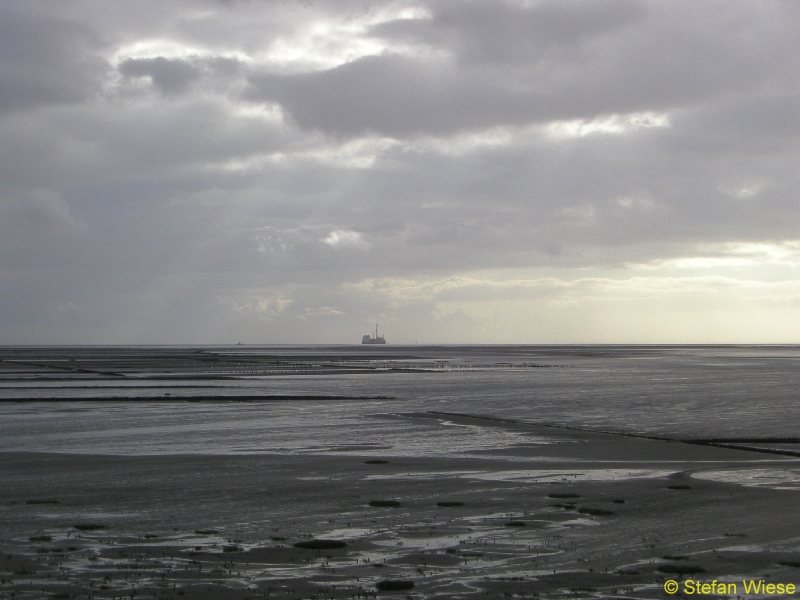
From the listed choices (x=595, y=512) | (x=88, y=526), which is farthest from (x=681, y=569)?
(x=88, y=526)

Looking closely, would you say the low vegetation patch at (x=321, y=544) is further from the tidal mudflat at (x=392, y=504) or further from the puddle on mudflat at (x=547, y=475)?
the puddle on mudflat at (x=547, y=475)

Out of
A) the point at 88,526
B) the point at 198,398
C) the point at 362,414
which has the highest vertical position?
the point at 88,526

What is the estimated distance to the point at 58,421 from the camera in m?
41.4

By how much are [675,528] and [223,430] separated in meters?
24.4

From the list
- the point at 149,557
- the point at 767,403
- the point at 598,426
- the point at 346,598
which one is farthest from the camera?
the point at 767,403

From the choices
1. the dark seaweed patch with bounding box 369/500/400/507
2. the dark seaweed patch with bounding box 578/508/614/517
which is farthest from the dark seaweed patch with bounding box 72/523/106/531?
the dark seaweed patch with bounding box 578/508/614/517

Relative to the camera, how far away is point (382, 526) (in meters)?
17.7

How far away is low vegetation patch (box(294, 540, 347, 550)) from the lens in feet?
51.9

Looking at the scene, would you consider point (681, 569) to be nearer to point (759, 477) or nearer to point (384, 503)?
point (384, 503)

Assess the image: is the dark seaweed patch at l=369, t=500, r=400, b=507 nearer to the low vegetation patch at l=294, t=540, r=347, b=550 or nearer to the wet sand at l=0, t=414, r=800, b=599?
the wet sand at l=0, t=414, r=800, b=599

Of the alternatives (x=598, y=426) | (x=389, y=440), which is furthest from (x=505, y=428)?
(x=389, y=440)

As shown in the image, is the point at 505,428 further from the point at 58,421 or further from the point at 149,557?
the point at 149,557

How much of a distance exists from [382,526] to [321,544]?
202cm

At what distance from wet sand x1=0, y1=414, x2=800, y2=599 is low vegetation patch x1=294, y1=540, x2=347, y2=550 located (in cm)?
23
